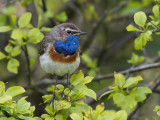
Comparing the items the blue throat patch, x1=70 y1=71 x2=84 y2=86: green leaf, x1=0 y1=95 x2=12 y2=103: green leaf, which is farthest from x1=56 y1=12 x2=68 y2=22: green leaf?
x1=0 y1=95 x2=12 y2=103: green leaf

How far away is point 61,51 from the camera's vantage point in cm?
452

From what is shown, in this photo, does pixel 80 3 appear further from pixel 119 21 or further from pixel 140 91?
pixel 140 91

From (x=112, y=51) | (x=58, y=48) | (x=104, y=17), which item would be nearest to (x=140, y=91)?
(x=58, y=48)

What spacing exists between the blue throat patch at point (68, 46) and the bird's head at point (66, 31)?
6cm

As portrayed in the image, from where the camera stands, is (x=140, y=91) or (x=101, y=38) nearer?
(x=140, y=91)

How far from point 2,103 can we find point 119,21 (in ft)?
16.3

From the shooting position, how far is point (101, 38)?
7.79 meters

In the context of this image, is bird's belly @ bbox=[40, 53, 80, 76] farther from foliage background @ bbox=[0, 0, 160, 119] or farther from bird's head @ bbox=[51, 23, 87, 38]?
foliage background @ bbox=[0, 0, 160, 119]

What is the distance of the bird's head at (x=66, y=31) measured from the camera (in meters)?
4.57

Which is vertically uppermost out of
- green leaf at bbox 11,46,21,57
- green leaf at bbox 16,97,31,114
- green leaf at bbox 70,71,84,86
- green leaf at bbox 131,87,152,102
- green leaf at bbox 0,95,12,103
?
green leaf at bbox 11,46,21,57

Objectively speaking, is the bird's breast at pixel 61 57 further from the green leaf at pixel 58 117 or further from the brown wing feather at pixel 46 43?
the green leaf at pixel 58 117

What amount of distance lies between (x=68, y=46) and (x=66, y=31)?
0.23 metres

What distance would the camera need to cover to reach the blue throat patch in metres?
4.50

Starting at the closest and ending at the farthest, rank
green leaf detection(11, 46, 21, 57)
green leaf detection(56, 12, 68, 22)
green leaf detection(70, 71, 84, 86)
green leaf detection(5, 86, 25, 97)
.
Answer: green leaf detection(5, 86, 25, 97), green leaf detection(70, 71, 84, 86), green leaf detection(11, 46, 21, 57), green leaf detection(56, 12, 68, 22)
